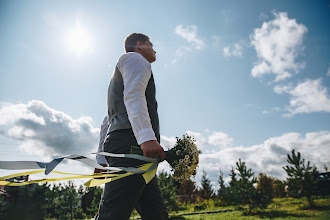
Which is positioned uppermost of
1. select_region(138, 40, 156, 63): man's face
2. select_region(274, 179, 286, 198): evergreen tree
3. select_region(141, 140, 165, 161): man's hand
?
select_region(138, 40, 156, 63): man's face

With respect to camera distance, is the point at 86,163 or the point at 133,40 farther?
the point at 133,40

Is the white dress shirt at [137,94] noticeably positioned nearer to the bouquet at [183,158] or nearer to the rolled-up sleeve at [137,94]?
the rolled-up sleeve at [137,94]

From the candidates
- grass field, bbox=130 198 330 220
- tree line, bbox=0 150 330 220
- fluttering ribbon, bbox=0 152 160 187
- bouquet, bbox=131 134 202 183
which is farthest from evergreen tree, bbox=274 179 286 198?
fluttering ribbon, bbox=0 152 160 187

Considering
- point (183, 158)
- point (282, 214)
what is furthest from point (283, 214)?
point (183, 158)

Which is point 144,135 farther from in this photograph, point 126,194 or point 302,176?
point 302,176

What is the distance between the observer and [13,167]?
3.67ft

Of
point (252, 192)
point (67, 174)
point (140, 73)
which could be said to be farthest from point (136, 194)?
point (252, 192)

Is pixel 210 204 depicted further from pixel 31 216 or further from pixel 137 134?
pixel 137 134

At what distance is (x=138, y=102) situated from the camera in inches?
57.0

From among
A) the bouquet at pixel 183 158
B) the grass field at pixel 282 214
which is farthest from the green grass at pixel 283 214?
the bouquet at pixel 183 158

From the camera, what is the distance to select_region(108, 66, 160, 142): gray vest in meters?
1.59

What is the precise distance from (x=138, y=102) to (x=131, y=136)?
276 mm

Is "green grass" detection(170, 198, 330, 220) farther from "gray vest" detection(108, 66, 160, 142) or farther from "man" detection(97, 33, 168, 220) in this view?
"gray vest" detection(108, 66, 160, 142)

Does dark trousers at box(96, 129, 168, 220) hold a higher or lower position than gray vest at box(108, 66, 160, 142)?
lower
